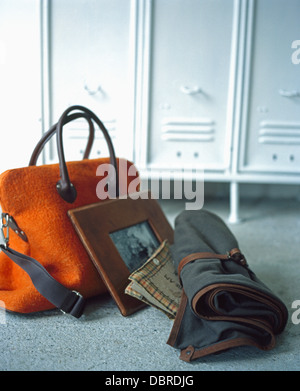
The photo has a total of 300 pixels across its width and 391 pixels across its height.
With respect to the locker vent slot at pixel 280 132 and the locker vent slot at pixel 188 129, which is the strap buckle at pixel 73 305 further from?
the locker vent slot at pixel 280 132

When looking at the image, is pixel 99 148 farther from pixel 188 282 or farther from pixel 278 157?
pixel 188 282

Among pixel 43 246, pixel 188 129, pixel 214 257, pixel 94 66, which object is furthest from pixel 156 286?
pixel 94 66

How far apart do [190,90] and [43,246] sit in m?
0.95

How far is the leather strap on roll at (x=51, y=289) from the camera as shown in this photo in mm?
747

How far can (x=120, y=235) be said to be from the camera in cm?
88

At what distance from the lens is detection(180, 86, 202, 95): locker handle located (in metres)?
1.53

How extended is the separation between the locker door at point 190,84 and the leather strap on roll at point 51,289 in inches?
35.1

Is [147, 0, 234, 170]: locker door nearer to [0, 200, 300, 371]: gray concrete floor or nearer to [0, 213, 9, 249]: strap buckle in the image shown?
[0, 200, 300, 371]: gray concrete floor

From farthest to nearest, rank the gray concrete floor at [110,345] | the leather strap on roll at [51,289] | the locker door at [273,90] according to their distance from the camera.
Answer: the locker door at [273,90], the leather strap on roll at [51,289], the gray concrete floor at [110,345]

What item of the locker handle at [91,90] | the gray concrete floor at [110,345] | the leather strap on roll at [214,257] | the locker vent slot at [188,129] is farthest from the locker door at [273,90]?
the leather strap on roll at [214,257]

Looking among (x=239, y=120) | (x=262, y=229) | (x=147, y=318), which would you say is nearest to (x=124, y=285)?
(x=147, y=318)

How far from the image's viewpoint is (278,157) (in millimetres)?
1565

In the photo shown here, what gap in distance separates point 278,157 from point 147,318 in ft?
3.29

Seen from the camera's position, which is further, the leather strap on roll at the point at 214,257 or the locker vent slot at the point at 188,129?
the locker vent slot at the point at 188,129
